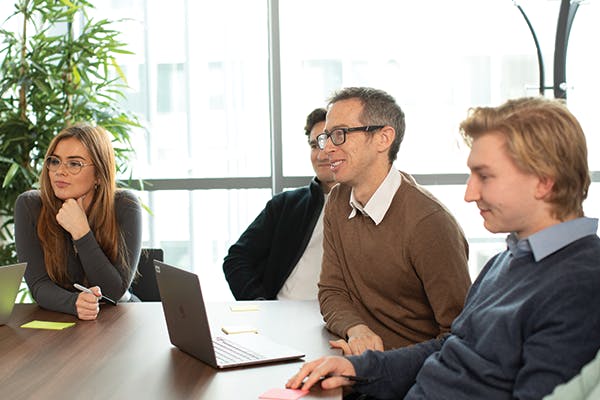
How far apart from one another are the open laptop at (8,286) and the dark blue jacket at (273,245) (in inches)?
48.1

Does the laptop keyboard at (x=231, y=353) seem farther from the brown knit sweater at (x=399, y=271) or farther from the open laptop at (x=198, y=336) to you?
the brown knit sweater at (x=399, y=271)

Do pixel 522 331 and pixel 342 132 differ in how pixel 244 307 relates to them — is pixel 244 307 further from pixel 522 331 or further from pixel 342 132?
pixel 522 331

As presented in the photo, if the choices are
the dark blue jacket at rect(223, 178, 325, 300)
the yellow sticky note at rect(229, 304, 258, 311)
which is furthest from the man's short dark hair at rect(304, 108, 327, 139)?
the yellow sticky note at rect(229, 304, 258, 311)

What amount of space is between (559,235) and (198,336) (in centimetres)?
95

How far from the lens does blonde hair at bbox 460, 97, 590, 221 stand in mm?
1673

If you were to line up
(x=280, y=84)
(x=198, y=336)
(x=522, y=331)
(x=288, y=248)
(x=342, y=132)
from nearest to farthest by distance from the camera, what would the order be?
1. (x=522, y=331)
2. (x=198, y=336)
3. (x=342, y=132)
4. (x=288, y=248)
5. (x=280, y=84)

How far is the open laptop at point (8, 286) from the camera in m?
2.60

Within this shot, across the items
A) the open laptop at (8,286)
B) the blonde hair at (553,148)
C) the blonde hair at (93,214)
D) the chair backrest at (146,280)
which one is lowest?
the chair backrest at (146,280)

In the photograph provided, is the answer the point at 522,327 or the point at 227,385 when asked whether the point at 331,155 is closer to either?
the point at 227,385

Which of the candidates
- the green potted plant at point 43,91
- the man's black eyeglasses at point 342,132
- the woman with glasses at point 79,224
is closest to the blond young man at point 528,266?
the man's black eyeglasses at point 342,132

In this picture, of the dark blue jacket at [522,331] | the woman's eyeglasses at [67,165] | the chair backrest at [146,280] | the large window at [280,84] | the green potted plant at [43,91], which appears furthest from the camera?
the large window at [280,84]

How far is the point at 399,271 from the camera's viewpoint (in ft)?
8.36

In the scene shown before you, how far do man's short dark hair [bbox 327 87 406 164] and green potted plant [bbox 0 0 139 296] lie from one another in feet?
7.09

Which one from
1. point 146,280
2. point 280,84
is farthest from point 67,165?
point 280,84
